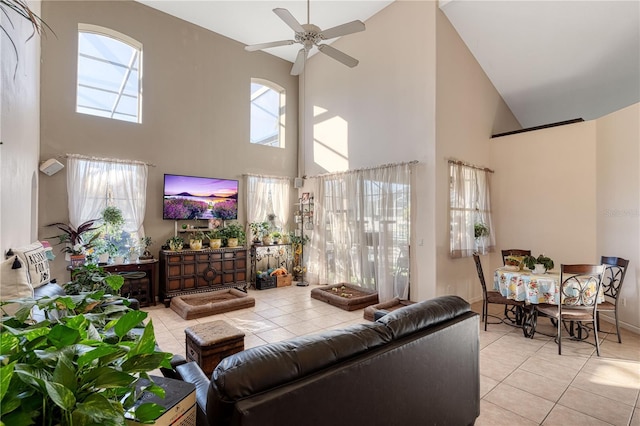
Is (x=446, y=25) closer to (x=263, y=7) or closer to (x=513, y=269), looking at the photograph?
(x=263, y=7)

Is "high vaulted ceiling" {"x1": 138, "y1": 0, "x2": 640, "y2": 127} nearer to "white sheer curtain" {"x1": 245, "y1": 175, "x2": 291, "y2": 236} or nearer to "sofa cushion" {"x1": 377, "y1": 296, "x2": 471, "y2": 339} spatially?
"white sheer curtain" {"x1": 245, "y1": 175, "x2": 291, "y2": 236}

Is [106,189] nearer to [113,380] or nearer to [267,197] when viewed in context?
[267,197]

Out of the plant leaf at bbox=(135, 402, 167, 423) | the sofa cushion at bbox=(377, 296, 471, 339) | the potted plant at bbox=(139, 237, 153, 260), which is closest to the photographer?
the plant leaf at bbox=(135, 402, 167, 423)

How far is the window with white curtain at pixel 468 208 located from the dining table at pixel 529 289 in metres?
1.07

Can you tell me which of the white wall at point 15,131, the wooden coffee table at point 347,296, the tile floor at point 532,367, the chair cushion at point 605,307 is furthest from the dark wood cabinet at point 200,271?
Result: the chair cushion at point 605,307

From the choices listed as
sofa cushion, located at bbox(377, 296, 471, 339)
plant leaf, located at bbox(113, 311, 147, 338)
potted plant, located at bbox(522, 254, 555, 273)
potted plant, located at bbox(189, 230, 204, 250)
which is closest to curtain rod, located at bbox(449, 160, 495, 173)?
potted plant, located at bbox(522, 254, 555, 273)

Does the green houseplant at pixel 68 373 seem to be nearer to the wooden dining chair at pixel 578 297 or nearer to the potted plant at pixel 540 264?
the wooden dining chair at pixel 578 297

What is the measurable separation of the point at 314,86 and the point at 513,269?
5.41 metres

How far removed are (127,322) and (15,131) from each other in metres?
2.78

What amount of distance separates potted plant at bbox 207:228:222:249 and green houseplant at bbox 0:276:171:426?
483cm

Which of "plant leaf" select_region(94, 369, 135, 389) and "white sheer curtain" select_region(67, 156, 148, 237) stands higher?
"white sheer curtain" select_region(67, 156, 148, 237)

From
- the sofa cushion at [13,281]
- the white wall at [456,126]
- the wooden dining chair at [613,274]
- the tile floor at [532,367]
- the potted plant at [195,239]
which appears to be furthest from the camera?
the potted plant at [195,239]

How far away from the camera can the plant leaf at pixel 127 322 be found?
94 cm

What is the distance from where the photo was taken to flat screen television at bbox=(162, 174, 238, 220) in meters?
5.46
